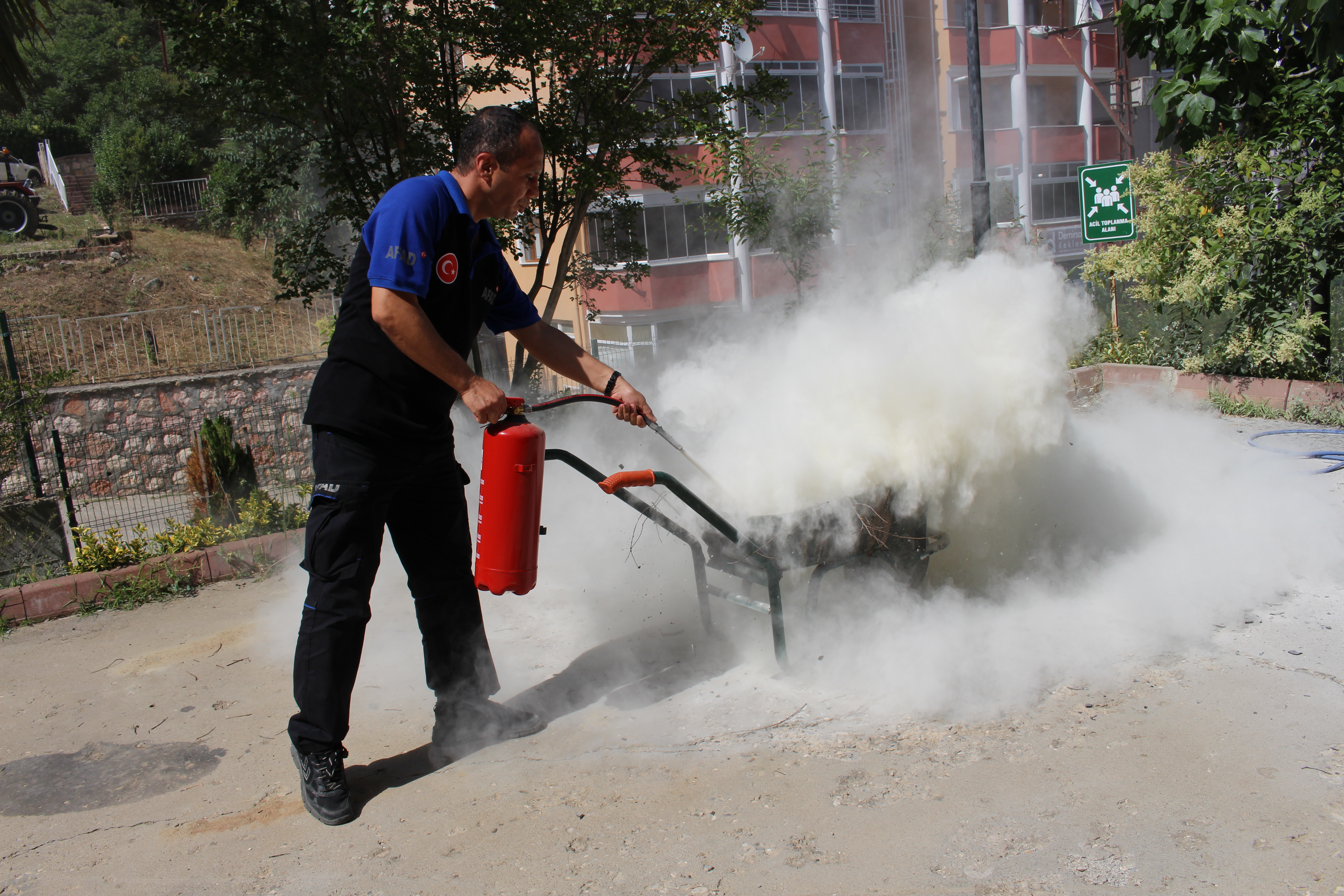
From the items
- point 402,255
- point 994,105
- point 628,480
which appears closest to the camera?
point 402,255

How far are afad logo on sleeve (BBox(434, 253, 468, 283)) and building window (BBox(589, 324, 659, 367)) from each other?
15.5m

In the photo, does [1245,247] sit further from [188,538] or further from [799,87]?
[799,87]

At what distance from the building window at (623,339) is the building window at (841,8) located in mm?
7802

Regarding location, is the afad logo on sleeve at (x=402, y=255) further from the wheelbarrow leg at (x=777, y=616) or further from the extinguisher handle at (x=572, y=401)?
the wheelbarrow leg at (x=777, y=616)

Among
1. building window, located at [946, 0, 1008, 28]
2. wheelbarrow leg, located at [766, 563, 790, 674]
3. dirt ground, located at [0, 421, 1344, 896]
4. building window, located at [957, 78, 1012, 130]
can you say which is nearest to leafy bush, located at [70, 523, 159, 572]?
dirt ground, located at [0, 421, 1344, 896]

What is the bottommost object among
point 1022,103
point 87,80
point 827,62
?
point 1022,103

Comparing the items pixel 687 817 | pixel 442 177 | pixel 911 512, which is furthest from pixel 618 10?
pixel 687 817

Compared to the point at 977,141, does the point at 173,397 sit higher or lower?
lower

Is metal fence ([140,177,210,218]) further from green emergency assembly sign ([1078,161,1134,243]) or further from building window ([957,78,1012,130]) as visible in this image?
green emergency assembly sign ([1078,161,1134,243])

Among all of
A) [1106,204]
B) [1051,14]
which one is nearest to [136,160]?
[1106,204]

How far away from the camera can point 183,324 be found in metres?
9.10

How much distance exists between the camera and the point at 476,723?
2.96 metres

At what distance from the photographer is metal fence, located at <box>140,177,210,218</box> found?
23469 mm

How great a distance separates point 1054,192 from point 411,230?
27.5 metres
